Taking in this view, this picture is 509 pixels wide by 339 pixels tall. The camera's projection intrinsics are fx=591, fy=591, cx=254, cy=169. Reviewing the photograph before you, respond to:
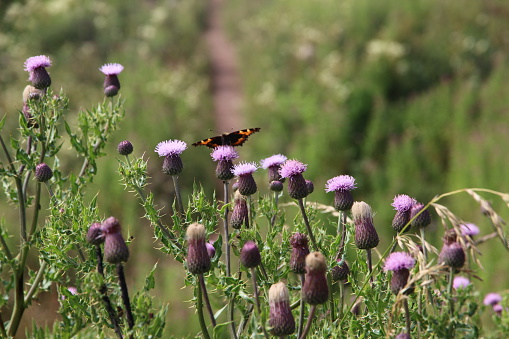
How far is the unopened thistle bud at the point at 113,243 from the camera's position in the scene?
1834 mm

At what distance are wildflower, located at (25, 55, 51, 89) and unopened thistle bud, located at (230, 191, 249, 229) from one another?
1058 mm

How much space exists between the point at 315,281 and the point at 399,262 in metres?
0.35

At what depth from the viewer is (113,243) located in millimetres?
1832

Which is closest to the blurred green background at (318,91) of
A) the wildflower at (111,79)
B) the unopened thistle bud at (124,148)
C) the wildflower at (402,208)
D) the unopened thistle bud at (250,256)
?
the wildflower at (111,79)

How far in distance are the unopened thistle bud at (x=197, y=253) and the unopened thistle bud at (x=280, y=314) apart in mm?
243

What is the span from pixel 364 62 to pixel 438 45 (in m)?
1.86

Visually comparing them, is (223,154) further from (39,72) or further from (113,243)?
(39,72)

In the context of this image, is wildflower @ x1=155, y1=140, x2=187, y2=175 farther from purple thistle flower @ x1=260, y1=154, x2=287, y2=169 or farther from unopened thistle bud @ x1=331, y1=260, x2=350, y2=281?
unopened thistle bud @ x1=331, y1=260, x2=350, y2=281

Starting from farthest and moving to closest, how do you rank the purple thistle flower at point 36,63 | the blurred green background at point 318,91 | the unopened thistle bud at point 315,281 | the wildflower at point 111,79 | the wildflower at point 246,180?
the blurred green background at point 318,91 → the wildflower at point 111,79 → the purple thistle flower at point 36,63 → the wildflower at point 246,180 → the unopened thistle bud at point 315,281

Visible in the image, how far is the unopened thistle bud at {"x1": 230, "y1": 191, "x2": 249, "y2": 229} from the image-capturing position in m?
2.40

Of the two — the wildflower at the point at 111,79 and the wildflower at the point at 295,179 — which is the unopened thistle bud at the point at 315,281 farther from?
the wildflower at the point at 111,79

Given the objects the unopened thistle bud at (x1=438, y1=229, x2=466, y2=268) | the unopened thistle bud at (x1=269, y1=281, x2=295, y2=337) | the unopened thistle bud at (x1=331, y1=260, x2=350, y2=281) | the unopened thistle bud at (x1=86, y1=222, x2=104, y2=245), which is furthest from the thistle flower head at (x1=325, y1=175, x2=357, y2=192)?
the unopened thistle bud at (x1=86, y1=222, x2=104, y2=245)

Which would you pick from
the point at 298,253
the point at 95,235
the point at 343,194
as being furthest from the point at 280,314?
the point at 343,194

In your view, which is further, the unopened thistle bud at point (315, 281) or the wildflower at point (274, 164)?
the wildflower at point (274, 164)
